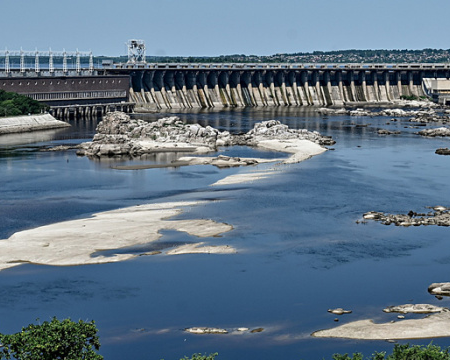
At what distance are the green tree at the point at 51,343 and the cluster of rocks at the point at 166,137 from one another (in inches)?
3330

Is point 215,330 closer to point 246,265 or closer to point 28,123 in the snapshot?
point 246,265

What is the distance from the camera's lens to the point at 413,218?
7306 cm

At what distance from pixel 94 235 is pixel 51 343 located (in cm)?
3152

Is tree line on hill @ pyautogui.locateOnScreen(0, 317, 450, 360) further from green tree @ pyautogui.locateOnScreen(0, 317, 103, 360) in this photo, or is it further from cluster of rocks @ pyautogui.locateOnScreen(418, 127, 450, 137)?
cluster of rocks @ pyautogui.locateOnScreen(418, 127, 450, 137)

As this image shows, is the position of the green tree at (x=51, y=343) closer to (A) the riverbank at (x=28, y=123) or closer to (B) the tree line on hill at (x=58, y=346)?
(B) the tree line on hill at (x=58, y=346)

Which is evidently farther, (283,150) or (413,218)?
(283,150)

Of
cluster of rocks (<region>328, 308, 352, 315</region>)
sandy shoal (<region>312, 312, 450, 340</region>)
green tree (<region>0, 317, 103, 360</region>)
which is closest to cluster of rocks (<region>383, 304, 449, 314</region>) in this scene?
sandy shoal (<region>312, 312, 450, 340</region>)

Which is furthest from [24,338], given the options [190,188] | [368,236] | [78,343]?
[190,188]

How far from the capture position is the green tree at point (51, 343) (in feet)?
115

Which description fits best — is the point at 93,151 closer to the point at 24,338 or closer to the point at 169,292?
the point at 169,292

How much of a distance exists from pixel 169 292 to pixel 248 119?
129m

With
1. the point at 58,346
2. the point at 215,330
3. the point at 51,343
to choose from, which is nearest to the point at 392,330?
the point at 215,330

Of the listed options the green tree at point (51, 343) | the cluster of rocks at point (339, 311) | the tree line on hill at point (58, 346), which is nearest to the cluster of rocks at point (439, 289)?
the cluster of rocks at point (339, 311)

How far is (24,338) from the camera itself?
35406 millimetres
